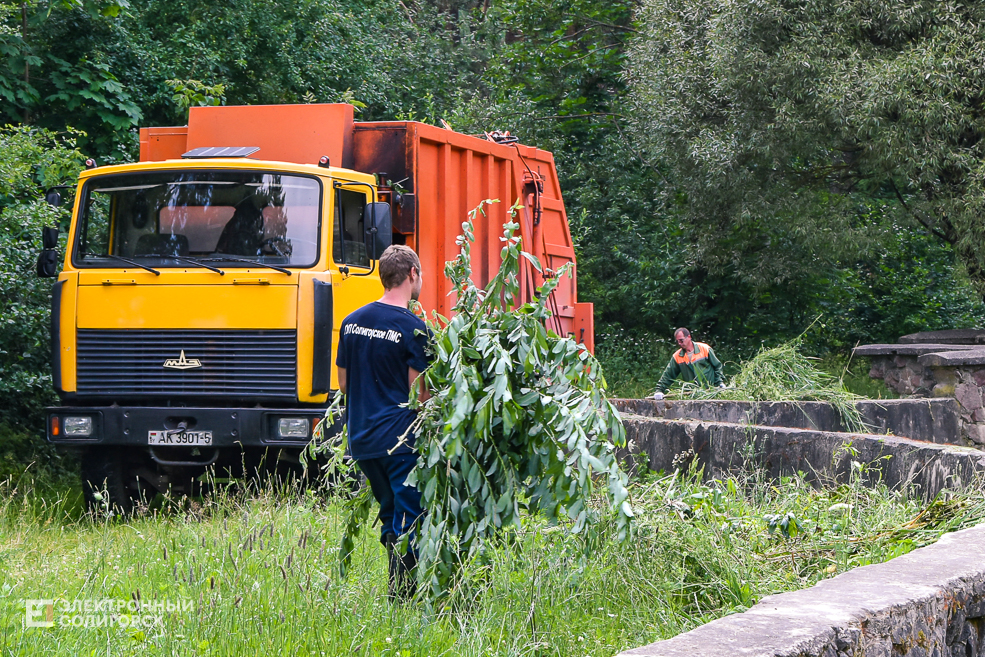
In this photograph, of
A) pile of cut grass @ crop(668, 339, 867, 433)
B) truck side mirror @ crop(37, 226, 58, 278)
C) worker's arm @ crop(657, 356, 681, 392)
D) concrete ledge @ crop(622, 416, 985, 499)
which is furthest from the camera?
worker's arm @ crop(657, 356, 681, 392)

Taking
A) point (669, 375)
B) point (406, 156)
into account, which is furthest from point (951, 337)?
point (406, 156)

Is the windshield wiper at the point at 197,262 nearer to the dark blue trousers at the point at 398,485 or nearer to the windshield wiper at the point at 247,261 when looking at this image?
the windshield wiper at the point at 247,261

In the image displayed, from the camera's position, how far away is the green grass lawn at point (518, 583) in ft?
12.4

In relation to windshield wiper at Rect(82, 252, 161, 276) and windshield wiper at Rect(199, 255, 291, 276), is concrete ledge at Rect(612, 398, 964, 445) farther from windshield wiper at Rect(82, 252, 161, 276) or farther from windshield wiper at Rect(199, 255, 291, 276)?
windshield wiper at Rect(82, 252, 161, 276)

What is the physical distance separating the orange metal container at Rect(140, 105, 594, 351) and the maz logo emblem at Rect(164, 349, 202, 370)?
1.86 metres

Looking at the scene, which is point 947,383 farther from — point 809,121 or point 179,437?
point 179,437

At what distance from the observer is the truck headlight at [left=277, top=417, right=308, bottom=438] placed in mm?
7371

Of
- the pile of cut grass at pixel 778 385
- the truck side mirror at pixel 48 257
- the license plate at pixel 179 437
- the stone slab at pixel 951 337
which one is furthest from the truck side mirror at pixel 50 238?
the stone slab at pixel 951 337

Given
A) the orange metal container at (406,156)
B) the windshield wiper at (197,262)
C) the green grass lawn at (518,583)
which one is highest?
the orange metal container at (406,156)

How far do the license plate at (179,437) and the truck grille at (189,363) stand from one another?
28 centimetres

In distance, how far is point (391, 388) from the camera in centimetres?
436

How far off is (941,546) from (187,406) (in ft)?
17.9

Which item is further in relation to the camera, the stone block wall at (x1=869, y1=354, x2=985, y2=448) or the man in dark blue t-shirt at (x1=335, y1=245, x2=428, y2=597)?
the stone block wall at (x1=869, y1=354, x2=985, y2=448)

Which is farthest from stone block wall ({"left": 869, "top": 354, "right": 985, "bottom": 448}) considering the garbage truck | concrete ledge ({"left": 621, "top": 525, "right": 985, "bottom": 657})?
concrete ledge ({"left": 621, "top": 525, "right": 985, "bottom": 657})
